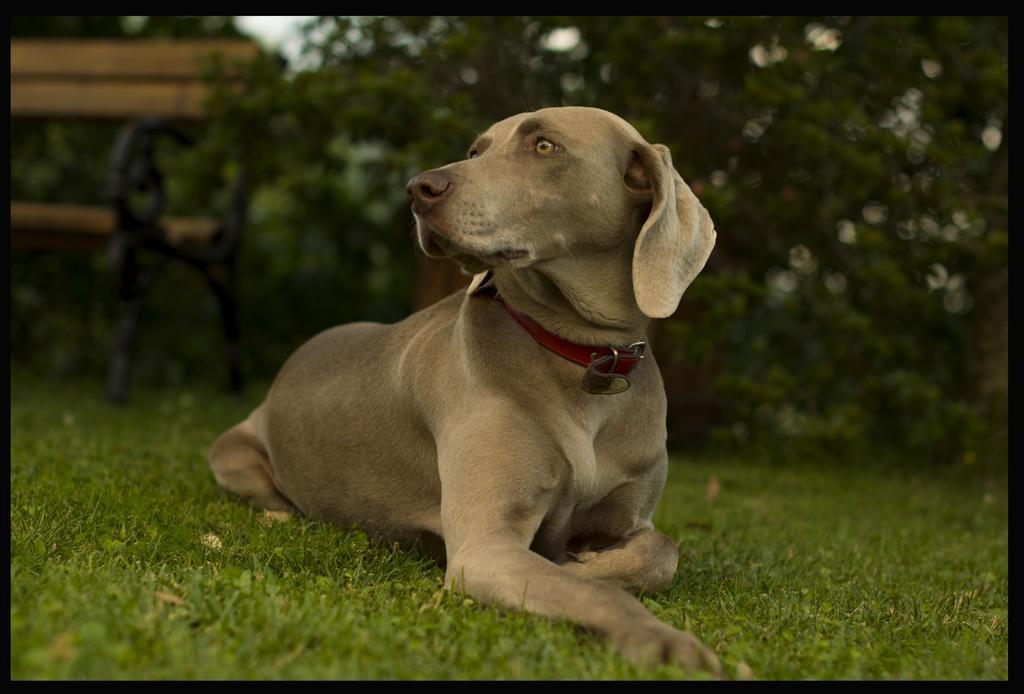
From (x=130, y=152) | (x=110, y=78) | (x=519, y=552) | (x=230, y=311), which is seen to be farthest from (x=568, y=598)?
(x=110, y=78)

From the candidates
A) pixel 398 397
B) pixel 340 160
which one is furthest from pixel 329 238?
pixel 398 397

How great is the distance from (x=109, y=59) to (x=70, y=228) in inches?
65.3

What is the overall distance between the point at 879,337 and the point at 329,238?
17.0 feet

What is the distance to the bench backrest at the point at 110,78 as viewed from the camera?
25.4ft

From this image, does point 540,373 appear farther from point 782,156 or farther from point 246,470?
point 782,156

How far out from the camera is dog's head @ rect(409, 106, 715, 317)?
285 cm

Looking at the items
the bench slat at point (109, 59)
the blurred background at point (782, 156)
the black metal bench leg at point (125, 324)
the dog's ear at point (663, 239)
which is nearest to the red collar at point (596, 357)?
the dog's ear at point (663, 239)

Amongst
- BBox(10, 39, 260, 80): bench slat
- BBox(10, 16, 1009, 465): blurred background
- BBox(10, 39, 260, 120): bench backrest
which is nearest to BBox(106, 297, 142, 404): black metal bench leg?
BBox(10, 16, 1009, 465): blurred background

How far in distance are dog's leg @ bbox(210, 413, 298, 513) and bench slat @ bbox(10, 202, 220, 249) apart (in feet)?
10.0

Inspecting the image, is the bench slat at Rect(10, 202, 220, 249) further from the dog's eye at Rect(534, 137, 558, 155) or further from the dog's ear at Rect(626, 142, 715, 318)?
the dog's ear at Rect(626, 142, 715, 318)

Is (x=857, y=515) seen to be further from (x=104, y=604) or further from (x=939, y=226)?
(x=104, y=604)

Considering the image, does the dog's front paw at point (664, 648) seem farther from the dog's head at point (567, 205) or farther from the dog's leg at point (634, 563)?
the dog's head at point (567, 205)

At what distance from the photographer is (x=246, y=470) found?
407 centimetres
